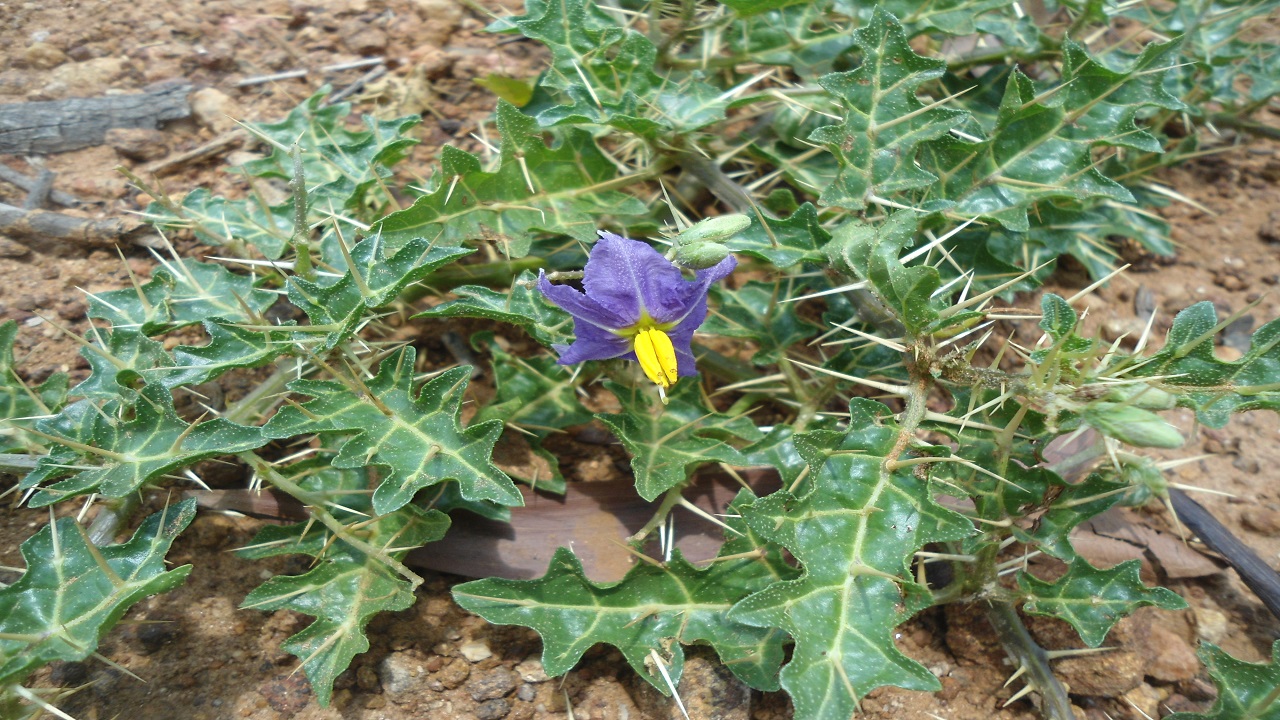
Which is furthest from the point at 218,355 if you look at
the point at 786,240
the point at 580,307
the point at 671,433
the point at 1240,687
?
the point at 1240,687

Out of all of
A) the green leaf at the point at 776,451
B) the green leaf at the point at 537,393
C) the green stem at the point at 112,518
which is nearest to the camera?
the green stem at the point at 112,518

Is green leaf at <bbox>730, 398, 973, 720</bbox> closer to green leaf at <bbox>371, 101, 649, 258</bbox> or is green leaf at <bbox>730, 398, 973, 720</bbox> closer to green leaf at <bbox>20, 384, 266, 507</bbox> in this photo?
green leaf at <bbox>371, 101, 649, 258</bbox>

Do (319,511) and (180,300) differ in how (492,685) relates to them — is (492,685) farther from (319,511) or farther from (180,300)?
(180,300)

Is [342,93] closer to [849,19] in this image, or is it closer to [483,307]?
[483,307]

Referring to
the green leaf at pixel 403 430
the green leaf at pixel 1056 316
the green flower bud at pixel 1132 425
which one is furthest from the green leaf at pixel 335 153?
the green flower bud at pixel 1132 425

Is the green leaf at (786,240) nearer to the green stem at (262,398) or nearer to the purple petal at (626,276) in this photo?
the purple petal at (626,276)

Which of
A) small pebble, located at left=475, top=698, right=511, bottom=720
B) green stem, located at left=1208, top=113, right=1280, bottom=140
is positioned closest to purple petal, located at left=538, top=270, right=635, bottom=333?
small pebble, located at left=475, top=698, right=511, bottom=720
